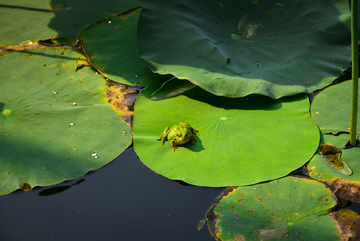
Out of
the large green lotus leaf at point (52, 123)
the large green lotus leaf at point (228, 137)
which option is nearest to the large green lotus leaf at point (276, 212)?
the large green lotus leaf at point (228, 137)

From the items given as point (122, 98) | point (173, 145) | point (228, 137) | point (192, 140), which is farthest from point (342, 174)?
point (122, 98)

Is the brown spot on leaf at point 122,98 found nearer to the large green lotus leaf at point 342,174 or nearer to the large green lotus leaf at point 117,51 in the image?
the large green lotus leaf at point 117,51

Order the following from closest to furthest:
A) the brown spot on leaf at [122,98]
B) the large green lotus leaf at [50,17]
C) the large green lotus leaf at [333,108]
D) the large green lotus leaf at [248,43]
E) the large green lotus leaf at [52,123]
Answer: the large green lotus leaf at [52,123]
the large green lotus leaf at [333,108]
the large green lotus leaf at [248,43]
the brown spot on leaf at [122,98]
the large green lotus leaf at [50,17]

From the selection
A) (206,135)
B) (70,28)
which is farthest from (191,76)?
(70,28)

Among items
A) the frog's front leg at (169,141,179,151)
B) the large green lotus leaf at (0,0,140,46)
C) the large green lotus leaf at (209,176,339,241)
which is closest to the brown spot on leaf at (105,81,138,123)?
the frog's front leg at (169,141,179,151)

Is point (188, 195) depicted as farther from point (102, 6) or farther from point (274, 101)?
point (102, 6)

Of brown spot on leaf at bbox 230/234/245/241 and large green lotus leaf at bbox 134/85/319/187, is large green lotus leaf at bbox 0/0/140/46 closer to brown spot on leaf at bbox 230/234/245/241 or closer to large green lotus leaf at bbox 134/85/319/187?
large green lotus leaf at bbox 134/85/319/187
